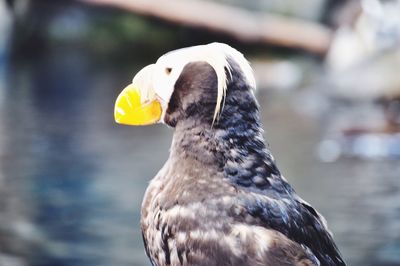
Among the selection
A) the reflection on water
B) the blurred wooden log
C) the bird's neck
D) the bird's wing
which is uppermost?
the blurred wooden log

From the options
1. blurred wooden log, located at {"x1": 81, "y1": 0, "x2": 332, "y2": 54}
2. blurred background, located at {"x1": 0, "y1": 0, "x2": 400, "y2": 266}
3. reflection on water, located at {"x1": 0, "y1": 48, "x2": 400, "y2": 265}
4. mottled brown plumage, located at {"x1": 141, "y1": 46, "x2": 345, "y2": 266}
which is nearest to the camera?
mottled brown plumage, located at {"x1": 141, "y1": 46, "x2": 345, "y2": 266}

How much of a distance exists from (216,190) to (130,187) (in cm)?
206

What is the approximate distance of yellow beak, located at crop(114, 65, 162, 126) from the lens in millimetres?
1148

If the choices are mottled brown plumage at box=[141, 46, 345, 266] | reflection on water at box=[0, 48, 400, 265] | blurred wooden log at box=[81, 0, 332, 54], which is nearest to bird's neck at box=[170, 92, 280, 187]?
mottled brown plumage at box=[141, 46, 345, 266]

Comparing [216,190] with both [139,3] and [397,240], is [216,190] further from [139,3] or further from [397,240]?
[139,3]

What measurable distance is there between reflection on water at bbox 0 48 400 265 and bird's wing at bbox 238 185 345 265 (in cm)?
143

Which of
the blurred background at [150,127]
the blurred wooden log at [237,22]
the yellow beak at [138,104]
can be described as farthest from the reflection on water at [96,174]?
the yellow beak at [138,104]

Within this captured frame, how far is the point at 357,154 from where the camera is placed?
3.37m

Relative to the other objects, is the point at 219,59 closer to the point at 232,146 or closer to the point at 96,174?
the point at 232,146

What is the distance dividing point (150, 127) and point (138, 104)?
2650mm

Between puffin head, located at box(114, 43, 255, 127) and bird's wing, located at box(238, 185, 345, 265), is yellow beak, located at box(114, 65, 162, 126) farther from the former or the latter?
bird's wing, located at box(238, 185, 345, 265)

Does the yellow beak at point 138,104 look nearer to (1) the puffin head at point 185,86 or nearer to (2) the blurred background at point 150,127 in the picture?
(1) the puffin head at point 185,86

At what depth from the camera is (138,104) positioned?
1152mm

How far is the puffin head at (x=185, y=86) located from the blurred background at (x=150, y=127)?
4.66 ft
